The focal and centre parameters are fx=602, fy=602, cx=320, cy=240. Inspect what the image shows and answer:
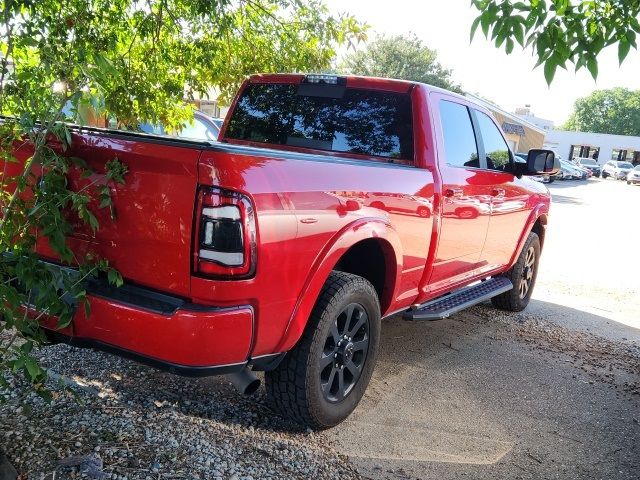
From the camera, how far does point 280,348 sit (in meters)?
2.84

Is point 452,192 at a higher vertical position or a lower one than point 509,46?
lower

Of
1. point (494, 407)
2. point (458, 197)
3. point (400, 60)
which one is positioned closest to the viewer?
point (494, 407)

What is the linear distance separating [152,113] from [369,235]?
2.13m

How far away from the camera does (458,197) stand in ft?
14.1

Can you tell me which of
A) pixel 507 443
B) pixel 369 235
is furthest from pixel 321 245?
pixel 507 443

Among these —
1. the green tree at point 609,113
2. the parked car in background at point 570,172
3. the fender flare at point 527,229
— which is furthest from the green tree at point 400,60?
the green tree at point 609,113

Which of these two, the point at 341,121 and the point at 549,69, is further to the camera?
the point at 341,121

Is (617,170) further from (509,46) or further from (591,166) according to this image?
(509,46)

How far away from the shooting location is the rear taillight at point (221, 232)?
2436 millimetres

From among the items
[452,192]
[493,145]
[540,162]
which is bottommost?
[452,192]

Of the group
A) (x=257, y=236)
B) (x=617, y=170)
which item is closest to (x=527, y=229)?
(x=257, y=236)

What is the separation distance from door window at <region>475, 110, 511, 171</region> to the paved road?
1.53 metres

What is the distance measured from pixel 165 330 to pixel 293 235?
69 cm

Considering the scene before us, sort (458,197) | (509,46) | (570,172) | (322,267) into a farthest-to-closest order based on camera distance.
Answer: (570,172), (458,197), (322,267), (509,46)
